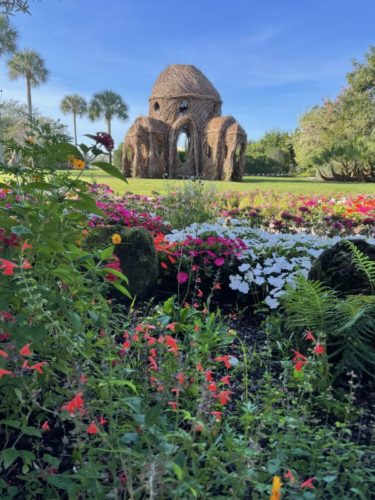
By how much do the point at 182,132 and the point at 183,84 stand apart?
2403 mm

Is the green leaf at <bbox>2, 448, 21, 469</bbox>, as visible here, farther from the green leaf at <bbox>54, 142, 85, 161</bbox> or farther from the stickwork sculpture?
the stickwork sculpture

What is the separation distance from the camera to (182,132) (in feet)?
76.5

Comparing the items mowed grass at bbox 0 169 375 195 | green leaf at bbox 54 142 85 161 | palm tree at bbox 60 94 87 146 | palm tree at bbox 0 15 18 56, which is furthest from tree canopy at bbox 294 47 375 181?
palm tree at bbox 60 94 87 146

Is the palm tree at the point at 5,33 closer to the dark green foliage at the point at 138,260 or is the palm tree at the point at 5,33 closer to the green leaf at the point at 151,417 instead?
the dark green foliage at the point at 138,260

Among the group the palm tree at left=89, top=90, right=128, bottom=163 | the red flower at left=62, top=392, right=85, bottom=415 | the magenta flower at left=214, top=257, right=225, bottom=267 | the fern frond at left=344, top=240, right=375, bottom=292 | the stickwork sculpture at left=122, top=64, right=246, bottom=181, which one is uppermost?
the palm tree at left=89, top=90, right=128, bottom=163

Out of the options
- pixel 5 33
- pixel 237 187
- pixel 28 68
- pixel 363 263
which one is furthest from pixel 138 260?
pixel 28 68

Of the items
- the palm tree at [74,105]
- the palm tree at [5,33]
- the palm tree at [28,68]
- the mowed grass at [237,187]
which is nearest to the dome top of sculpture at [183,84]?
the mowed grass at [237,187]

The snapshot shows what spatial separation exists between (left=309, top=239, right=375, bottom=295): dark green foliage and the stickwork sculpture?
18823 millimetres

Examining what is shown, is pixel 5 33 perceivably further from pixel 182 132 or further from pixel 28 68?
pixel 28 68

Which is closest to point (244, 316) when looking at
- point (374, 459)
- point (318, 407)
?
point (318, 407)

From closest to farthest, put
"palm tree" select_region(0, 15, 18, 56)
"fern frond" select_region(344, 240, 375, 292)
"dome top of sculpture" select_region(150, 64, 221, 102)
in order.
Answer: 1. "fern frond" select_region(344, 240, 375, 292)
2. "palm tree" select_region(0, 15, 18, 56)
3. "dome top of sculpture" select_region(150, 64, 221, 102)

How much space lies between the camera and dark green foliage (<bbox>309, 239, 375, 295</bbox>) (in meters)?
2.85

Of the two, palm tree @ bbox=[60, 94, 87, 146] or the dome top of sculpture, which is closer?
the dome top of sculpture

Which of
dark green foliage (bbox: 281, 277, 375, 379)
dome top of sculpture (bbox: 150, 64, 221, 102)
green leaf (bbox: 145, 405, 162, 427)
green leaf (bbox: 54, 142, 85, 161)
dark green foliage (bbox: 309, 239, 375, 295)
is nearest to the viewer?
green leaf (bbox: 145, 405, 162, 427)
